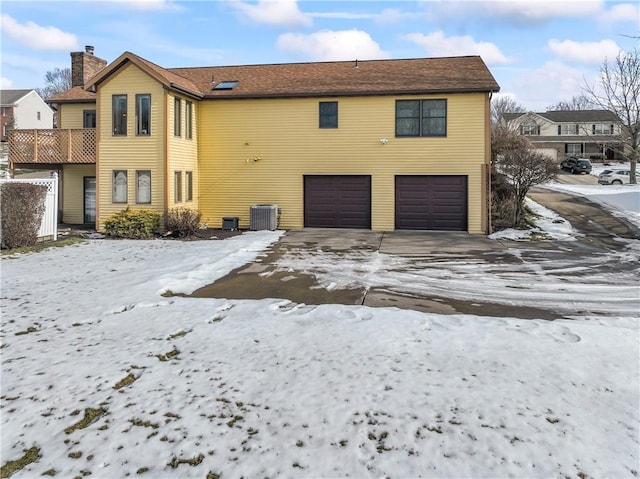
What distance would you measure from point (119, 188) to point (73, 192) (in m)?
3.70

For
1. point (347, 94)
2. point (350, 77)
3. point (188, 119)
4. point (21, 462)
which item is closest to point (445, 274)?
point (21, 462)

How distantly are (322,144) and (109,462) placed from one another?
15.5 metres

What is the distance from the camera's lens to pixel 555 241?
1530 cm

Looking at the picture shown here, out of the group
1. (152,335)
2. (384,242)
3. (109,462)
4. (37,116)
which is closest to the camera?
(109,462)

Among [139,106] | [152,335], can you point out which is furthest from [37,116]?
[152,335]

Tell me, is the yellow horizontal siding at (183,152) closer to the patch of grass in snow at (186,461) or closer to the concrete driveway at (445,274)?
the concrete driveway at (445,274)

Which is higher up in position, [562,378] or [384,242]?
[384,242]

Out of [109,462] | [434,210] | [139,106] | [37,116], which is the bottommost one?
[109,462]

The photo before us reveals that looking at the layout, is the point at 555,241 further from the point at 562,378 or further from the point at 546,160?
the point at 562,378

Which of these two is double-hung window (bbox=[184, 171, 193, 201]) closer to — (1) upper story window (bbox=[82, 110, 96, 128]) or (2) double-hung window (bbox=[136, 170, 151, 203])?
(2) double-hung window (bbox=[136, 170, 151, 203])

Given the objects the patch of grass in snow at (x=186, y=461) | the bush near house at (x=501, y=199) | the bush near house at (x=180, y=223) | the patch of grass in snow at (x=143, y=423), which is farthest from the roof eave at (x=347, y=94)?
the patch of grass in snow at (x=186, y=461)

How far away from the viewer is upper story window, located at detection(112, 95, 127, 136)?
16.9m

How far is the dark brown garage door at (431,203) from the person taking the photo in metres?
17.4

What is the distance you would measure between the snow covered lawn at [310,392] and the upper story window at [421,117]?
11.5 metres
